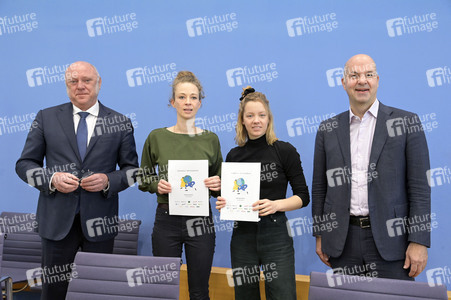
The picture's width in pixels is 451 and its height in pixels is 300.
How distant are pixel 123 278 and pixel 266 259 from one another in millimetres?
793

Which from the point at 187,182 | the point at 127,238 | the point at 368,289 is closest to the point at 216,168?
the point at 187,182

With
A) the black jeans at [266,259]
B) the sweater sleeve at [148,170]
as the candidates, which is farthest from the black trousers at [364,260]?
the sweater sleeve at [148,170]

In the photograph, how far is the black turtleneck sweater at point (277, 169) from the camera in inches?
79.2

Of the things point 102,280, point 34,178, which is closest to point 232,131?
point 34,178

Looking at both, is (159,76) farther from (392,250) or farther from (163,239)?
(392,250)

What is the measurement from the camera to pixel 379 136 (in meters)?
1.86

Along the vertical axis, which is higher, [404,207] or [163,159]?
[163,159]

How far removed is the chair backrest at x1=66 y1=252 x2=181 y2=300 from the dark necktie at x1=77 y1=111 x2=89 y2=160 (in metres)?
0.80

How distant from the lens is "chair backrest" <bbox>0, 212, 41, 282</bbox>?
3104mm

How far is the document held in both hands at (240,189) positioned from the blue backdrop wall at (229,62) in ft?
4.26

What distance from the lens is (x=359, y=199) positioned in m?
1.89

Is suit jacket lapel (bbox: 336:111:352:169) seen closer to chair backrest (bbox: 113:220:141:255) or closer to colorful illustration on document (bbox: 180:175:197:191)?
colorful illustration on document (bbox: 180:175:197:191)

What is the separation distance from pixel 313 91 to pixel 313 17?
644 millimetres

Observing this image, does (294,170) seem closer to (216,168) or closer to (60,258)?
(216,168)
